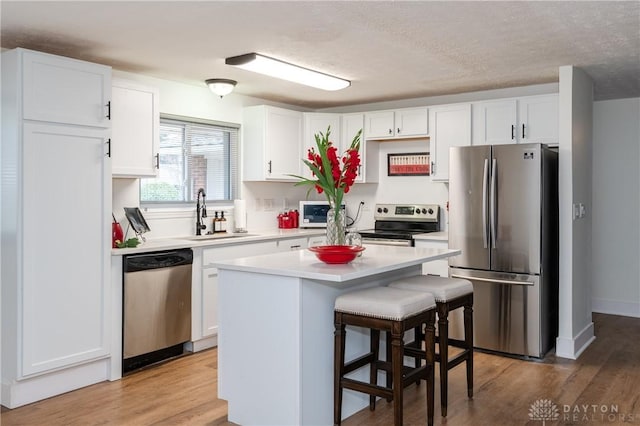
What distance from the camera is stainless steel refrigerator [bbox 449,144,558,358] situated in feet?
13.9

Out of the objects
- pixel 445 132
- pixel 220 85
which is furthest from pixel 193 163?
pixel 445 132

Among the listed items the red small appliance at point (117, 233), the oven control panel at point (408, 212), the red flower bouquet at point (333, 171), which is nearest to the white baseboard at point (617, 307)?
the oven control panel at point (408, 212)

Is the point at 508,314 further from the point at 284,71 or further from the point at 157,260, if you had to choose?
the point at 157,260

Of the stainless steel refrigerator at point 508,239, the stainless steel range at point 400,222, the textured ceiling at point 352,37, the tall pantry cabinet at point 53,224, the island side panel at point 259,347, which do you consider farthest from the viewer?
the stainless steel range at point 400,222

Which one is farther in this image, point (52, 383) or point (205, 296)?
point (205, 296)

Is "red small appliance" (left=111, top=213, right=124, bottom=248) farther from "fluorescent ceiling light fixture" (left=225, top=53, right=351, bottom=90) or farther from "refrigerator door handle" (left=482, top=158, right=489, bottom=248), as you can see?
"refrigerator door handle" (left=482, top=158, right=489, bottom=248)

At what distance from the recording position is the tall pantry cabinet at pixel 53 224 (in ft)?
10.8

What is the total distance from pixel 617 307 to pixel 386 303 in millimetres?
4212

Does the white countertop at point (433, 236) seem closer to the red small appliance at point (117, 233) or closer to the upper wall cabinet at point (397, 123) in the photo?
the upper wall cabinet at point (397, 123)

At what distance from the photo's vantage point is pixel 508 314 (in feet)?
14.3

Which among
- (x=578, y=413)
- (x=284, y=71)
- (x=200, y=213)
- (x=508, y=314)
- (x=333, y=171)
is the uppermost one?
(x=284, y=71)

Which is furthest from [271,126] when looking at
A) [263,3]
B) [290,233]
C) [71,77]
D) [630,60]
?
[630,60]

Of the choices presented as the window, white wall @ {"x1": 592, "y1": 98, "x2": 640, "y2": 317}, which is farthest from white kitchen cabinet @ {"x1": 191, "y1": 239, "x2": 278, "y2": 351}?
white wall @ {"x1": 592, "y1": 98, "x2": 640, "y2": 317}

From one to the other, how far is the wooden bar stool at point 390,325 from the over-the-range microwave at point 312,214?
2.76 metres
